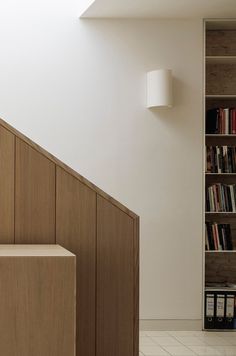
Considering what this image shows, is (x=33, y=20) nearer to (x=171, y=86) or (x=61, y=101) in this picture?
(x=61, y=101)

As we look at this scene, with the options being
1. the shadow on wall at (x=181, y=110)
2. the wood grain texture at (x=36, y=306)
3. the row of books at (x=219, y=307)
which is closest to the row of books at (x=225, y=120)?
the shadow on wall at (x=181, y=110)

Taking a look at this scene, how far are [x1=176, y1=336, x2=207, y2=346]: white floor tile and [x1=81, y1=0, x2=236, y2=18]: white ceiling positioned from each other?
2.61 metres

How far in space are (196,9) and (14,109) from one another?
169 centimetres

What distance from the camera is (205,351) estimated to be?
456 centimetres

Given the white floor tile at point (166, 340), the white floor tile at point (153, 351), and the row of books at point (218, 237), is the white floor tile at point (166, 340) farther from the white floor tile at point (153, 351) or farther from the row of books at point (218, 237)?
the row of books at point (218, 237)

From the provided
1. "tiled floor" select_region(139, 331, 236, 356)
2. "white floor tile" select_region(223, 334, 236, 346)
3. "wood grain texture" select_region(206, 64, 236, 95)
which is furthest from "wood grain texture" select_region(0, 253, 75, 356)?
"wood grain texture" select_region(206, 64, 236, 95)

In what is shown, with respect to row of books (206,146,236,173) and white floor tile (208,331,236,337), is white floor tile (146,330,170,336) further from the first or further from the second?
row of books (206,146,236,173)

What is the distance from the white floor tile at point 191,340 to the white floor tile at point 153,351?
0.28 metres

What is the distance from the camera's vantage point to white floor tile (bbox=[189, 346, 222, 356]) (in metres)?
4.48

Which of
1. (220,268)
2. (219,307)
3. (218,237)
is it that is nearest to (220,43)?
(218,237)

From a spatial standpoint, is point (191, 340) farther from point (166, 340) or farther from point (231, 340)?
point (231, 340)

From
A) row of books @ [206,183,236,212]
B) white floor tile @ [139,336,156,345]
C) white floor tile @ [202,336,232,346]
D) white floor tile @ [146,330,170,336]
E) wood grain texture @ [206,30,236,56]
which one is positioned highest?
wood grain texture @ [206,30,236,56]

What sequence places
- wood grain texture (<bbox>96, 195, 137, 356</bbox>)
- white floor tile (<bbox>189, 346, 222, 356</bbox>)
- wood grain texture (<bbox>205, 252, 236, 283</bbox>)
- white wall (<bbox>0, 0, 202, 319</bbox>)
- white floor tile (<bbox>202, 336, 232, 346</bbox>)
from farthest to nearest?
wood grain texture (<bbox>205, 252, 236, 283</bbox>)
white wall (<bbox>0, 0, 202, 319</bbox>)
white floor tile (<bbox>202, 336, 232, 346</bbox>)
white floor tile (<bbox>189, 346, 222, 356</bbox>)
wood grain texture (<bbox>96, 195, 137, 356</bbox>)

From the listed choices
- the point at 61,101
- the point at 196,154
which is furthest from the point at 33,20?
the point at 196,154
